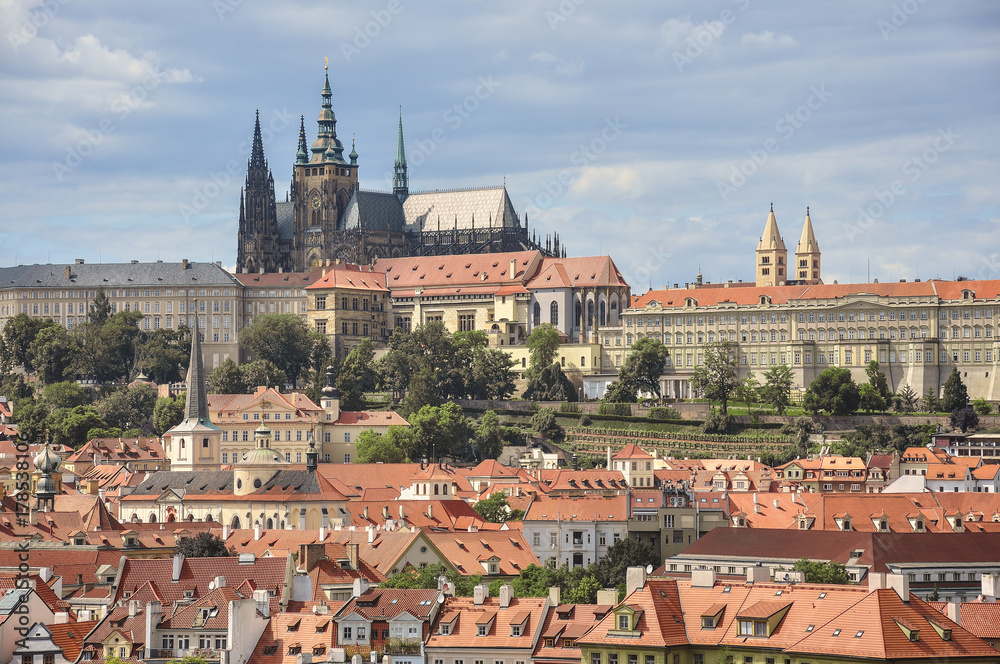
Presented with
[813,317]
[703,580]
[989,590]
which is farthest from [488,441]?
[703,580]

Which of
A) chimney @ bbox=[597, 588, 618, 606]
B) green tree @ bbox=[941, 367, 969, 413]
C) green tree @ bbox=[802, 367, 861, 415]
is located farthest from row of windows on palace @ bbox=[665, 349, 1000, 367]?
chimney @ bbox=[597, 588, 618, 606]

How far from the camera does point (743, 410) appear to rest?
148m

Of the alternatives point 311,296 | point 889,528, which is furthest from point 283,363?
point 889,528

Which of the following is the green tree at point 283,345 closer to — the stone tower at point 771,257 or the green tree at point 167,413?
the green tree at point 167,413

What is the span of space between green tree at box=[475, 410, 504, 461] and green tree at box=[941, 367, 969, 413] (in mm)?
30389

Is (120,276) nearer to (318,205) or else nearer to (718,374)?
(318,205)

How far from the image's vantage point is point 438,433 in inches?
5551

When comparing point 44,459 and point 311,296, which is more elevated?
point 311,296

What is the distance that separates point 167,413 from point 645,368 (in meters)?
35.2

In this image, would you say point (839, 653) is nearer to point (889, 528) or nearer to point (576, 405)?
point (889, 528)

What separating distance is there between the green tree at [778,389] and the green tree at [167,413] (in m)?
41.6

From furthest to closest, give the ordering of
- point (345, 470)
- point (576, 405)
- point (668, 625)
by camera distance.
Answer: point (576, 405) < point (345, 470) < point (668, 625)

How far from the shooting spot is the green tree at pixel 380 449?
13488cm

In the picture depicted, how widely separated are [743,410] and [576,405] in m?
12.5
